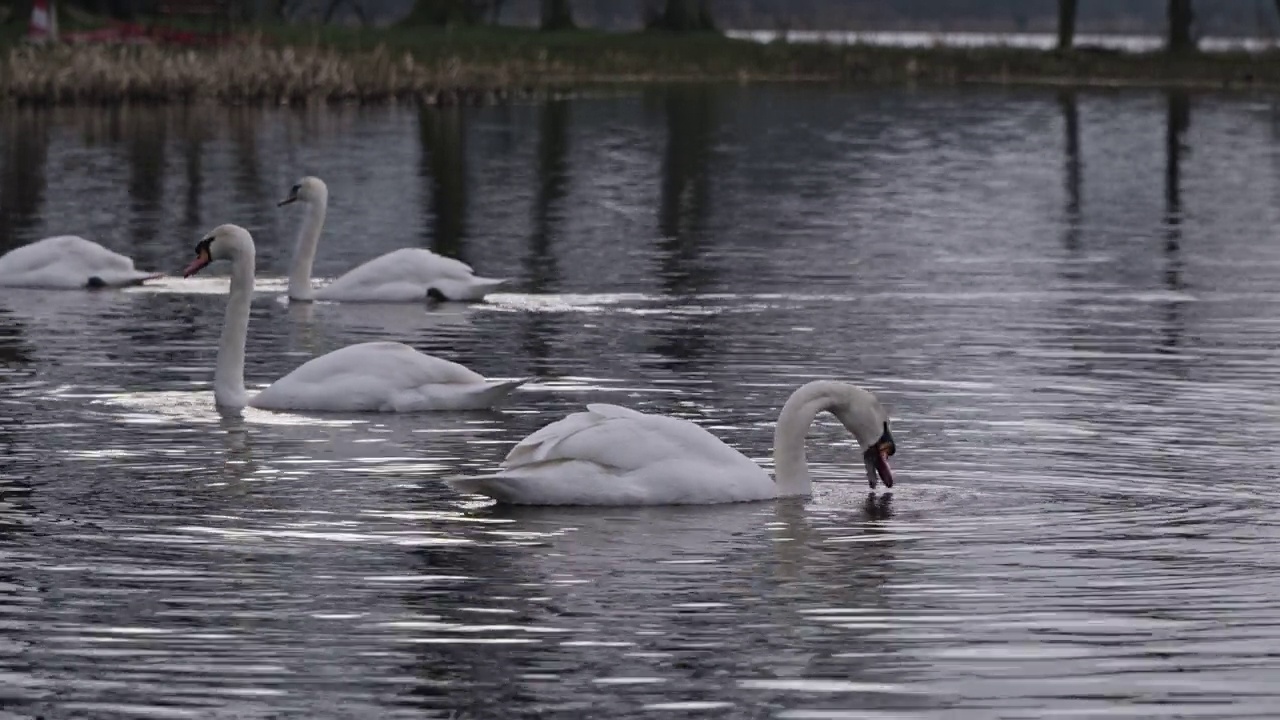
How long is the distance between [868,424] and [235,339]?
4481mm

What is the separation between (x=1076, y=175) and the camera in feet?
127

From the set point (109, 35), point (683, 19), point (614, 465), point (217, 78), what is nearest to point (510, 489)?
point (614, 465)

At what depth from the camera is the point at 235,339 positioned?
609 inches

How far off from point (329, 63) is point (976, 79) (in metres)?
22.2

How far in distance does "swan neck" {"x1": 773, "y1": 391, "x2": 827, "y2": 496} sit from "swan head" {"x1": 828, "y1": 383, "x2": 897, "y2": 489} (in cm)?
14

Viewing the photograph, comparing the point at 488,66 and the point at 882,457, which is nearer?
the point at 882,457

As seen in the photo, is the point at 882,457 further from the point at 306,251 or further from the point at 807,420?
the point at 306,251

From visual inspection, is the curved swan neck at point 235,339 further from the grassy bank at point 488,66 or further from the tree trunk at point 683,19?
the tree trunk at point 683,19

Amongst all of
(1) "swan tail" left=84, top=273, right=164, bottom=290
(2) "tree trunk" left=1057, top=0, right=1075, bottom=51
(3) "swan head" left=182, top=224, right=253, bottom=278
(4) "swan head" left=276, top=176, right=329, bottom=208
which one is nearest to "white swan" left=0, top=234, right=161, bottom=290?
(1) "swan tail" left=84, top=273, right=164, bottom=290

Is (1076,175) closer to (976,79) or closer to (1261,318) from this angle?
(1261,318)

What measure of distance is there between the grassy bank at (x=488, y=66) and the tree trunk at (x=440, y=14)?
73.4 inches

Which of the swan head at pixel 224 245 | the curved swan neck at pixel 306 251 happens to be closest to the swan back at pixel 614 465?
the swan head at pixel 224 245

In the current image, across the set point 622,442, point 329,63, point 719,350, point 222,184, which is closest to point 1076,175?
point 222,184

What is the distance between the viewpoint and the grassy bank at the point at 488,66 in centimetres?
4906
